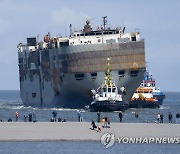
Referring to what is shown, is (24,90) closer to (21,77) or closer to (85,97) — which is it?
(21,77)

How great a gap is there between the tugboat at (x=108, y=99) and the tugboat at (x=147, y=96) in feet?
69.3

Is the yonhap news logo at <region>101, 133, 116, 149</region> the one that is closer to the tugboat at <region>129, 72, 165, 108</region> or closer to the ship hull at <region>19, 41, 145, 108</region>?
the ship hull at <region>19, 41, 145, 108</region>

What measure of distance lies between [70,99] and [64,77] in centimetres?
356

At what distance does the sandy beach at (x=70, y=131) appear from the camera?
76.7 m

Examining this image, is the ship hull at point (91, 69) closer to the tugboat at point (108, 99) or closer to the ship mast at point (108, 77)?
the ship mast at point (108, 77)

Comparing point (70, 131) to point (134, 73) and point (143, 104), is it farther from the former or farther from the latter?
point (143, 104)

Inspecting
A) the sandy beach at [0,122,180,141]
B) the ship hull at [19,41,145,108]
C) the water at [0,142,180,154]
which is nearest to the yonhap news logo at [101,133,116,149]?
the sandy beach at [0,122,180,141]

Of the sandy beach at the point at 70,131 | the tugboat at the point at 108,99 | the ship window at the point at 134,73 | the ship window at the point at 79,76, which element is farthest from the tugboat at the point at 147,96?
the sandy beach at the point at 70,131

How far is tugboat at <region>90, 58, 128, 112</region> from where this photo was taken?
133750 mm

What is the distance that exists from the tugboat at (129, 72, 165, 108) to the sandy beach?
3201 inches

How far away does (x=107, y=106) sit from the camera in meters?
133

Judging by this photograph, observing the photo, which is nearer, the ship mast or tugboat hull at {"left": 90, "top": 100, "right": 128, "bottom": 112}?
tugboat hull at {"left": 90, "top": 100, "right": 128, "bottom": 112}

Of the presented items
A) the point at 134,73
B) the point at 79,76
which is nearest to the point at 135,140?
the point at 79,76

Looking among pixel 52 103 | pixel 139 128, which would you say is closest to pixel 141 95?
pixel 52 103
